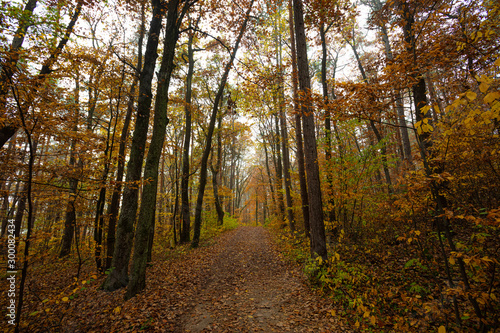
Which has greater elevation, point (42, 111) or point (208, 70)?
point (208, 70)

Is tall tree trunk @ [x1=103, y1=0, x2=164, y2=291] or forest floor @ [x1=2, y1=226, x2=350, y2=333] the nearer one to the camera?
forest floor @ [x1=2, y1=226, x2=350, y2=333]

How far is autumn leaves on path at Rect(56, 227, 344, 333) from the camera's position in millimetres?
4047

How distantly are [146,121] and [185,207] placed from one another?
20.5 feet

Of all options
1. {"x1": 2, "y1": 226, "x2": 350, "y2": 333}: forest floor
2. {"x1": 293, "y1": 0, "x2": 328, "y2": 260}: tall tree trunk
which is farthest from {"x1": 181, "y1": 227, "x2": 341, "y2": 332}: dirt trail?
{"x1": 293, "y1": 0, "x2": 328, "y2": 260}: tall tree trunk

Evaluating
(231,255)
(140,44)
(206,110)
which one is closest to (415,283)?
(231,255)

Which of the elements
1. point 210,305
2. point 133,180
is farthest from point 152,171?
point 210,305

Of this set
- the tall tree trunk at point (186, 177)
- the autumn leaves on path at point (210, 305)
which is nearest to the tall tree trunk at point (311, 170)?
the autumn leaves on path at point (210, 305)

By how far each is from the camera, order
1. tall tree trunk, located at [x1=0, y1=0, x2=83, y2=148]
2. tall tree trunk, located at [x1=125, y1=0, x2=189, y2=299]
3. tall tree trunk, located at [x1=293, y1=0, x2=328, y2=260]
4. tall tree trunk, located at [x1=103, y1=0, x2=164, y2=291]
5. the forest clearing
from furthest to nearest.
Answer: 1. tall tree trunk, located at [x1=293, y1=0, x2=328, y2=260]
2. tall tree trunk, located at [x1=103, y1=0, x2=164, y2=291]
3. tall tree trunk, located at [x1=125, y1=0, x2=189, y2=299]
4. tall tree trunk, located at [x1=0, y1=0, x2=83, y2=148]
5. the forest clearing

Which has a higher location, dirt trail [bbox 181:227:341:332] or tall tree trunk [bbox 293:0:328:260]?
tall tree trunk [bbox 293:0:328:260]

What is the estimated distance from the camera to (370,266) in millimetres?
5438

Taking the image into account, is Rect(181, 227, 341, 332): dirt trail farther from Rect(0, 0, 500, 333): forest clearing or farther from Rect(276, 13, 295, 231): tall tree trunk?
Rect(276, 13, 295, 231): tall tree trunk

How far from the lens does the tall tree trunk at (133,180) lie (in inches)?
223

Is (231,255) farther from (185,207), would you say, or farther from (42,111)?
(42,111)

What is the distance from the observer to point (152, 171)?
567cm
